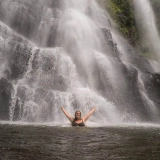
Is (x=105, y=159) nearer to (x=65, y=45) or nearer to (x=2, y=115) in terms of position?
(x=2, y=115)

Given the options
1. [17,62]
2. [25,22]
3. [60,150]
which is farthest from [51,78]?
[60,150]

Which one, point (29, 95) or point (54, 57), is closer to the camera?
point (29, 95)

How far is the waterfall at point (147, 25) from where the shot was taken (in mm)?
32406

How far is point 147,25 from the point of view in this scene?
3416 centimetres

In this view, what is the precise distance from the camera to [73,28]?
888 inches

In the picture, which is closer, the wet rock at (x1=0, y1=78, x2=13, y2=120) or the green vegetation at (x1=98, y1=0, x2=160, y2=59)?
the wet rock at (x1=0, y1=78, x2=13, y2=120)

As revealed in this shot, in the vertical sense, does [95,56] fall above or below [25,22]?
below

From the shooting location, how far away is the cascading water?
14.2 metres

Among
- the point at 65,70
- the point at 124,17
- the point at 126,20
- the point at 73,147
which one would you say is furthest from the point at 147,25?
the point at 73,147

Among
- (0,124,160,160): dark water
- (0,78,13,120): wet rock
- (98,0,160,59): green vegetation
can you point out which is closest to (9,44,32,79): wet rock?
(0,78,13,120): wet rock

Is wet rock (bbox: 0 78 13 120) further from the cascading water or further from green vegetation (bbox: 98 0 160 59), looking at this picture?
green vegetation (bbox: 98 0 160 59)

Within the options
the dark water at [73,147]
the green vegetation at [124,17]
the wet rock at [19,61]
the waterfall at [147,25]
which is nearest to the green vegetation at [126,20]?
the green vegetation at [124,17]

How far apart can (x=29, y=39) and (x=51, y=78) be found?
18.1 ft

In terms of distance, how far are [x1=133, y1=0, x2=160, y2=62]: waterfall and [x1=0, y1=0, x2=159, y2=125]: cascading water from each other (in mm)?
8199
